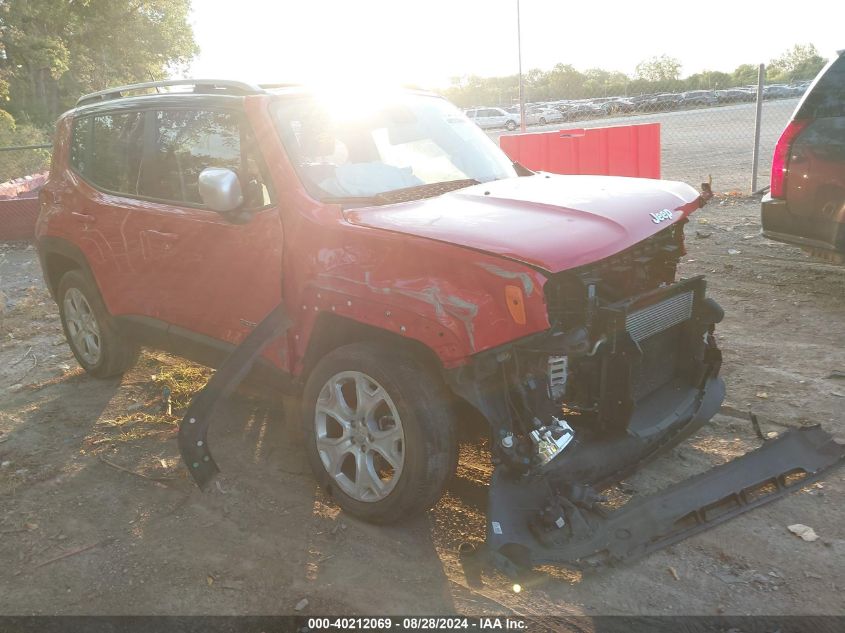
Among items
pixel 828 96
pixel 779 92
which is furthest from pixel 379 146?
pixel 779 92

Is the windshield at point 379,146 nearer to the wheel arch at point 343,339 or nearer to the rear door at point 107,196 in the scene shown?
the wheel arch at point 343,339

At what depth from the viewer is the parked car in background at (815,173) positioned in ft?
19.0

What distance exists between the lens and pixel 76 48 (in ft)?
114

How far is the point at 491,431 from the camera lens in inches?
120

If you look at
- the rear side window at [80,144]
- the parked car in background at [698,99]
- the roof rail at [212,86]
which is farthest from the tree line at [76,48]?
the parked car in background at [698,99]

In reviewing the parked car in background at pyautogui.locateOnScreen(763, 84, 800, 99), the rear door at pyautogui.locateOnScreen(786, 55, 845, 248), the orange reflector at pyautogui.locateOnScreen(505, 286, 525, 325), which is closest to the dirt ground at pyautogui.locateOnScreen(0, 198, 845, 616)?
the rear door at pyautogui.locateOnScreen(786, 55, 845, 248)

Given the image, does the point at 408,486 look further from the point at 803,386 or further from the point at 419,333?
the point at 803,386

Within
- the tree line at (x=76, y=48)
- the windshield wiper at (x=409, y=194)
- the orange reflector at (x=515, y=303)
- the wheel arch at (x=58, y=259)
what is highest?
the tree line at (x=76, y=48)

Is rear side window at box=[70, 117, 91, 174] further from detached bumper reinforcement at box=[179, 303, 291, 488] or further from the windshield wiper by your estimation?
the windshield wiper

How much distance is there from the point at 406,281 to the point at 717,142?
2023 cm

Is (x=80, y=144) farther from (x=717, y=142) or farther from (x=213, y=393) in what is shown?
(x=717, y=142)

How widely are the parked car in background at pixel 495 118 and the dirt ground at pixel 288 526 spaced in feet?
106

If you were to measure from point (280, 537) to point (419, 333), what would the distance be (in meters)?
1.25

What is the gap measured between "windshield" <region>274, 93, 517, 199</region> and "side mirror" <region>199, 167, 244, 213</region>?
1.13 feet
